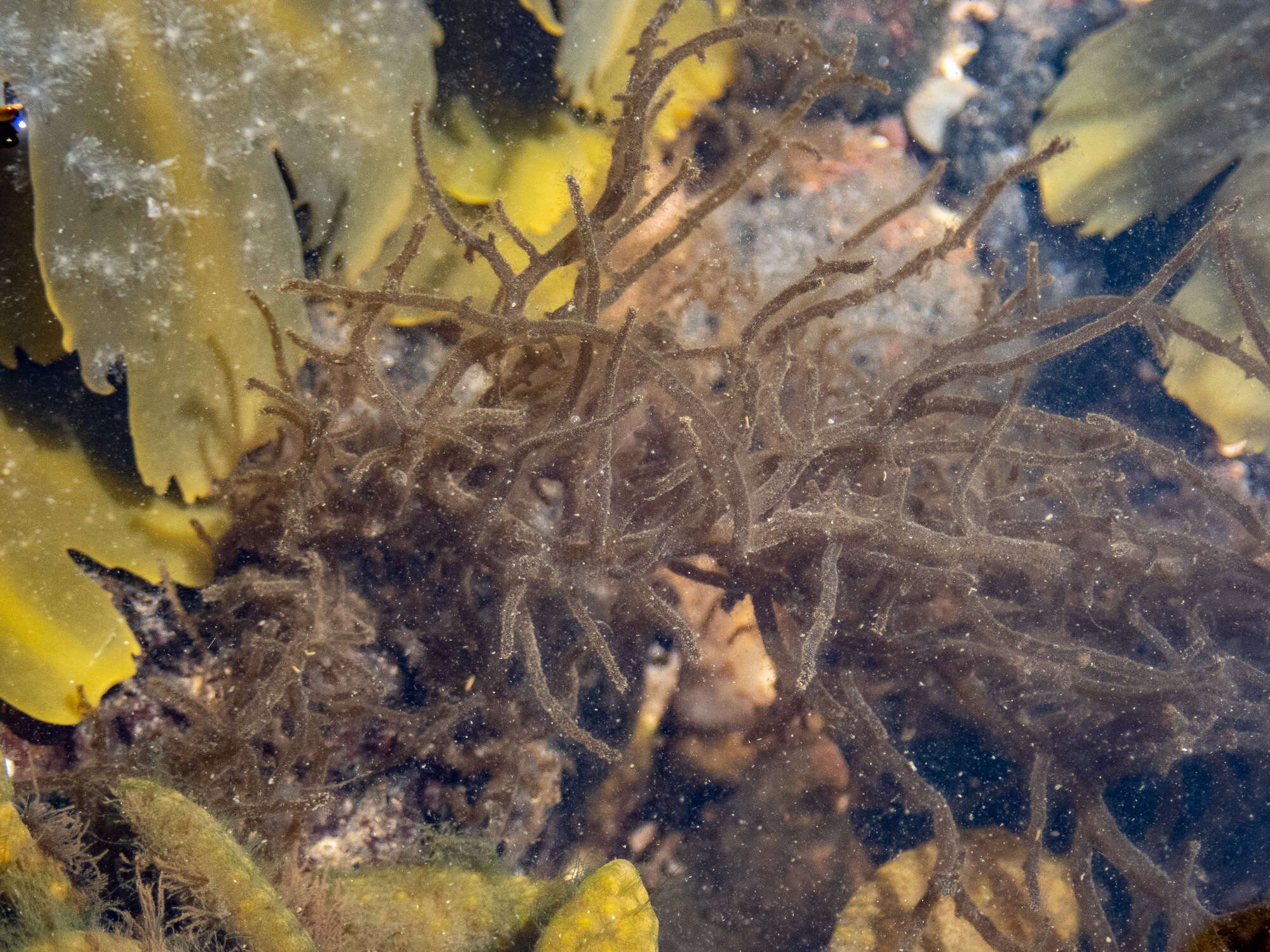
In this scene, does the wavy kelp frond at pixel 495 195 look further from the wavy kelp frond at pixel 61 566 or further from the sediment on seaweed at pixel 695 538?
the wavy kelp frond at pixel 61 566

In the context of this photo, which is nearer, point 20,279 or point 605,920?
point 605,920

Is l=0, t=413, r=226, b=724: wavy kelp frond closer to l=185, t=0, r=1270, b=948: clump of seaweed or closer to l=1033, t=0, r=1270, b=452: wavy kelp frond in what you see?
l=185, t=0, r=1270, b=948: clump of seaweed

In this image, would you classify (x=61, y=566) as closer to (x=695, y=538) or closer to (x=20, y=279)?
(x=20, y=279)

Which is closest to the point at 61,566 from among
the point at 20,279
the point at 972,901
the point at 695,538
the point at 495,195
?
the point at 20,279

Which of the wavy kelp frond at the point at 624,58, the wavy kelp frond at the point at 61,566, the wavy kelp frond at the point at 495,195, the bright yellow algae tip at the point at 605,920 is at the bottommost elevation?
the bright yellow algae tip at the point at 605,920

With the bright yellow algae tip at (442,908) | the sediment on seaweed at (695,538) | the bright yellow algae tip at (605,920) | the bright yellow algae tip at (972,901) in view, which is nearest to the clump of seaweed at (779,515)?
the sediment on seaweed at (695,538)

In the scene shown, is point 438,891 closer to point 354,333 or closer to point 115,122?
point 354,333

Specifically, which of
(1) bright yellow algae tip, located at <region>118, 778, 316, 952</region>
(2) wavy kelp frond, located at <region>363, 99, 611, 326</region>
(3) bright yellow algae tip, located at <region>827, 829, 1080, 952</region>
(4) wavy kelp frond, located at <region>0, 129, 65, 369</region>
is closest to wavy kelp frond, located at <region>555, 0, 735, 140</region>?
(2) wavy kelp frond, located at <region>363, 99, 611, 326</region>
